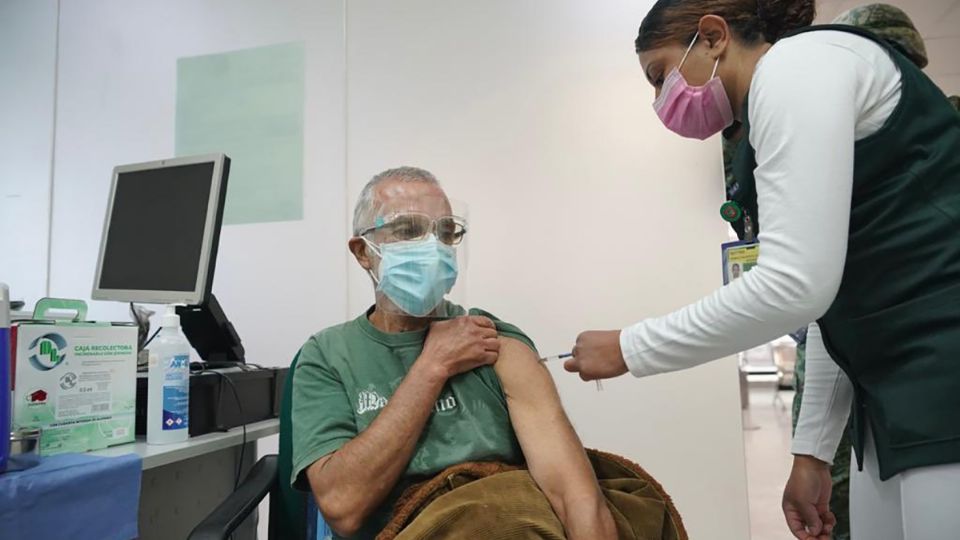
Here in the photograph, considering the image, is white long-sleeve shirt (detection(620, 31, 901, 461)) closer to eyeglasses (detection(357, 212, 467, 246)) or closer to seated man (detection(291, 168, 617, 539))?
seated man (detection(291, 168, 617, 539))

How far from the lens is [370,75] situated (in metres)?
2.37

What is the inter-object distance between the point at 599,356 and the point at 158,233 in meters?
1.29

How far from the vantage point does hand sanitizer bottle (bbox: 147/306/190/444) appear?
129cm

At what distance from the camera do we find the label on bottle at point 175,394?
4.26 feet

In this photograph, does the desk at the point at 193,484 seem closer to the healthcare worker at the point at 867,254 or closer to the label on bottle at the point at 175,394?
the label on bottle at the point at 175,394

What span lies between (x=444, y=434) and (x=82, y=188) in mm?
2417

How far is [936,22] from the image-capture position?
361 centimetres

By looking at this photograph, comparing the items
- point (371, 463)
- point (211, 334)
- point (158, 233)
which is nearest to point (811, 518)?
point (371, 463)

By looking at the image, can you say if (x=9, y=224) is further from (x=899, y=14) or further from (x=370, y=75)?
(x=899, y=14)

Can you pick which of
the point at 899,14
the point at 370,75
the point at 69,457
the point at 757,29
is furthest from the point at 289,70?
the point at 899,14

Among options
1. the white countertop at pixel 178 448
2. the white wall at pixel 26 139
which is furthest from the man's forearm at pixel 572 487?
the white wall at pixel 26 139

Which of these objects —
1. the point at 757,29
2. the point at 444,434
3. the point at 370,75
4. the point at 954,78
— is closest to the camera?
the point at 757,29

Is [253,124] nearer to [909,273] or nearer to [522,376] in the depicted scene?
[522,376]

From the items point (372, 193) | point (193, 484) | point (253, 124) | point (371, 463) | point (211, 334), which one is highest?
point (253, 124)
